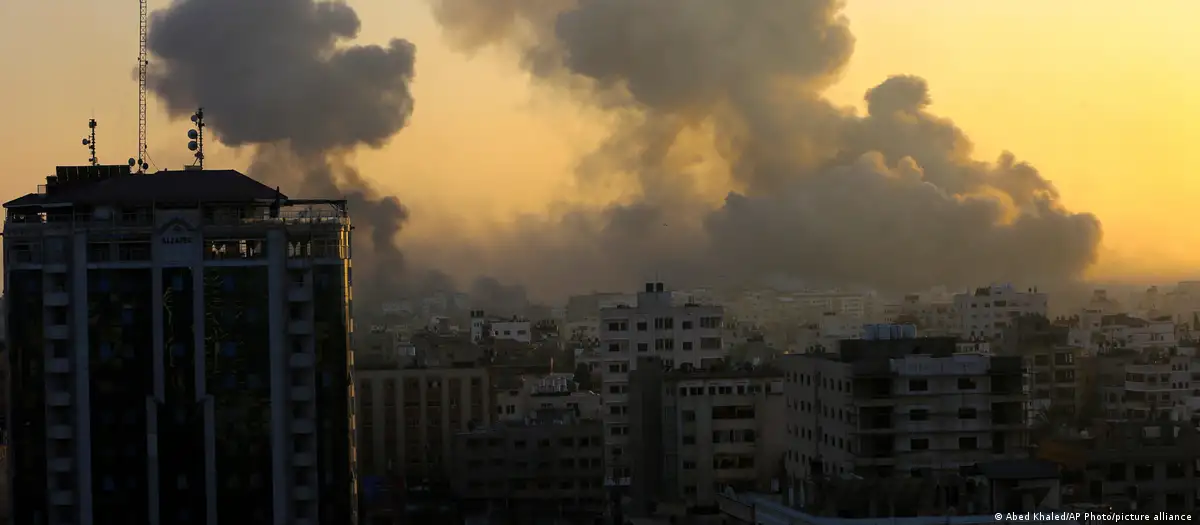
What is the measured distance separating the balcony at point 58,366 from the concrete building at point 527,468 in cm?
2044

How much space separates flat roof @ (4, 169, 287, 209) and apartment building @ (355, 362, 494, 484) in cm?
→ 2366

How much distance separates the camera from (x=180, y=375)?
3028cm

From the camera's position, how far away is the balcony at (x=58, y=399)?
1188 inches

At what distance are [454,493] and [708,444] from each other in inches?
318

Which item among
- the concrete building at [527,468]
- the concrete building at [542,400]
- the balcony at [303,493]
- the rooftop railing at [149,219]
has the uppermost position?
the rooftop railing at [149,219]

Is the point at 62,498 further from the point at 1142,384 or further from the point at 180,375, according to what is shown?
the point at 1142,384

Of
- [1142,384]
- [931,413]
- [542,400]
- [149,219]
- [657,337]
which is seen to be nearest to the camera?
[149,219]

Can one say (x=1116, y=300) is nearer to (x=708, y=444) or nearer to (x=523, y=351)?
(x=523, y=351)

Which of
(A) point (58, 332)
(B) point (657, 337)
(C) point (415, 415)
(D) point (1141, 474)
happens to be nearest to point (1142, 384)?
(B) point (657, 337)

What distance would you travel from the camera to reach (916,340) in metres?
40.5

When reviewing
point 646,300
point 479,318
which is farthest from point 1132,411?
point 479,318

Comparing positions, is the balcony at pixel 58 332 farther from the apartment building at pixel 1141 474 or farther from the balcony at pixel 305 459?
the apartment building at pixel 1141 474

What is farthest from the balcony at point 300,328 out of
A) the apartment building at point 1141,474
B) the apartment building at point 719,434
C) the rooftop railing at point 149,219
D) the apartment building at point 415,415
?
the apartment building at point 415,415

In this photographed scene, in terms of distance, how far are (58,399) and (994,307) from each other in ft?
232
